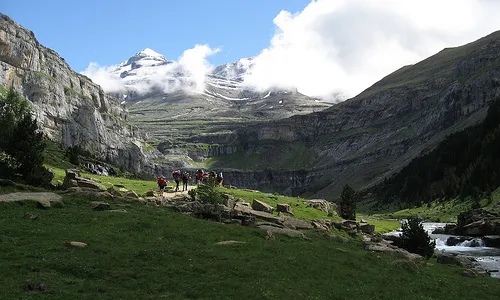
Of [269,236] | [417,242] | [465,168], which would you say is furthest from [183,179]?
[465,168]

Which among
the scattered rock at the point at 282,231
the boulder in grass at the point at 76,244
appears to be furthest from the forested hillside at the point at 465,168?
the boulder in grass at the point at 76,244

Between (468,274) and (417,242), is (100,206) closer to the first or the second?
(468,274)

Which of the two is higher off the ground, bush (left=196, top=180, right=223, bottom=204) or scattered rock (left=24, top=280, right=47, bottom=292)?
bush (left=196, top=180, right=223, bottom=204)

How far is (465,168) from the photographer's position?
162 m

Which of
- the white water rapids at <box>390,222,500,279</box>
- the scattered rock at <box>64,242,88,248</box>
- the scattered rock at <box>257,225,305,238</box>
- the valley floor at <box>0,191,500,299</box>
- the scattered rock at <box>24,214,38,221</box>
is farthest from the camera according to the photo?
the white water rapids at <box>390,222,500,279</box>

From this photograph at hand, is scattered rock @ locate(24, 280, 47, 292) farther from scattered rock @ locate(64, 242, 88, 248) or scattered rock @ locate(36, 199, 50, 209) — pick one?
scattered rock @ locate(36, 199, 50, 209)

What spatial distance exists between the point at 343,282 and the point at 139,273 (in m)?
10.8

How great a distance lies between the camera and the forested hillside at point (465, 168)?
132625 millimetres

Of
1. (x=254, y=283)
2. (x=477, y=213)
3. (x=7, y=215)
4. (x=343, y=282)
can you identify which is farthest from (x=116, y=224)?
(x=477, y=213)

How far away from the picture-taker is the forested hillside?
5221 inches

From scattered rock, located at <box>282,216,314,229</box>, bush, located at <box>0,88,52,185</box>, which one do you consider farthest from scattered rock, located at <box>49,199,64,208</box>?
scattered rock, located at <box>282,216,314,229</box>

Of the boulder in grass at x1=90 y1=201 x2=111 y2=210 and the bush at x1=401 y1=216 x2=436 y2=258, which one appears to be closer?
the boulder in grass at x1=90 y1=201 x2=111 y2=210

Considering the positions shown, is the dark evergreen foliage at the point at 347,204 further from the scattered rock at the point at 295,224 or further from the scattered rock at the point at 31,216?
the scattered rock at the point at 31,216

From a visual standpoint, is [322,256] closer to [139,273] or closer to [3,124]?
[139,273]
